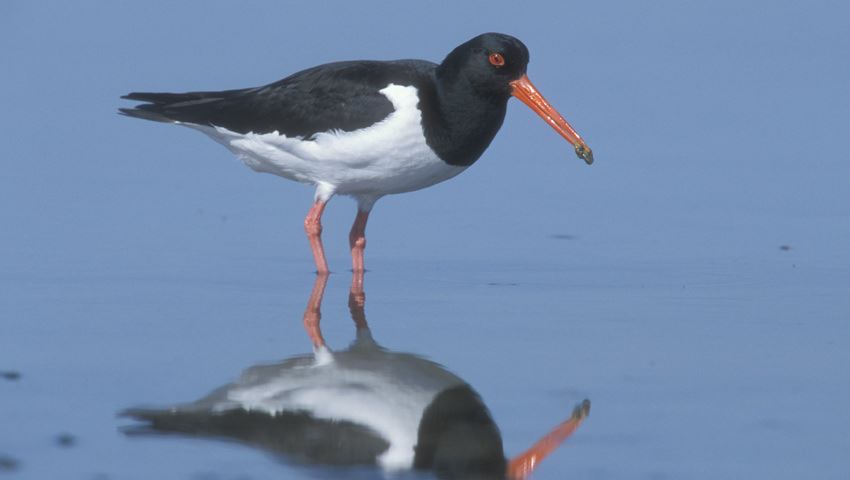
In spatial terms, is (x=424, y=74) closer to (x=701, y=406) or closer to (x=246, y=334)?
(x=246, y=334)

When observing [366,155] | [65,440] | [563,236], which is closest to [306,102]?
[366,155]

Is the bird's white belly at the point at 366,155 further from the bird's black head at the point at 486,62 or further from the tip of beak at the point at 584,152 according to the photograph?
the tip of beak at the point at 584,152

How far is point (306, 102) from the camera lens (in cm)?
851

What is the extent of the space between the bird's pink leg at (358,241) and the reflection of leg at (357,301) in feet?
0.21

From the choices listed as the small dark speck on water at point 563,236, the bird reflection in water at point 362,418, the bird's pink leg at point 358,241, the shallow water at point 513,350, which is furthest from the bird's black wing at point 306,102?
the bird reflection in water at point 362,418

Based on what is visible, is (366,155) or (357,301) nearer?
(357,301)

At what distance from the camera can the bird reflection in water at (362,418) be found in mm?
5004

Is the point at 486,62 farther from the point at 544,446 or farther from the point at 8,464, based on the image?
the point at 8,464

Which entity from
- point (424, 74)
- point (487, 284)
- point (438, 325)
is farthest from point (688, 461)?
point (424, 74)

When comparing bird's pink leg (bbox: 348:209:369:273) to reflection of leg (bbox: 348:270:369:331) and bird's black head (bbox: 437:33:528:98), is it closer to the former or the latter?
reflection of leg (bbox: 348:270:369:331)

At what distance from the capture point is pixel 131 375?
5.99 m

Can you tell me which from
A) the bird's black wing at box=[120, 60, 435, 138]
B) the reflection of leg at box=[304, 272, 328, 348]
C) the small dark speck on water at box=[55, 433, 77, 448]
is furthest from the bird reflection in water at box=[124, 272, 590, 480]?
the bird's black wing at box=[120, 60, 435, 138]

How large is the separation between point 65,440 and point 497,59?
12.9 ft

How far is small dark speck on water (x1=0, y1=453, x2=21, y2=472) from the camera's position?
473 centimetres
